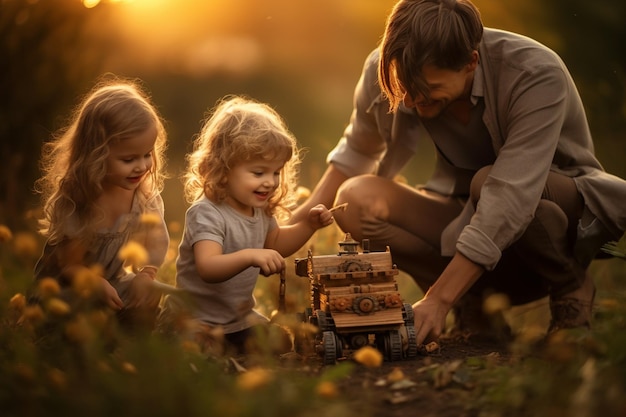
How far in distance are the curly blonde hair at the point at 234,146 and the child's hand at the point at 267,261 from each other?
392 millimetres

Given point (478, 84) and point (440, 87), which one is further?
point (478, 84)

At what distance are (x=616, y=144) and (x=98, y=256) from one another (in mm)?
3184

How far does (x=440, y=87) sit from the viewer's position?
3055 mm

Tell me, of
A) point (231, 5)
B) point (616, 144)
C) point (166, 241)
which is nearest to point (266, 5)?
point (231, 5)

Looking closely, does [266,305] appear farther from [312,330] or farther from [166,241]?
[312,330]

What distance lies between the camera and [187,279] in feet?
10.0

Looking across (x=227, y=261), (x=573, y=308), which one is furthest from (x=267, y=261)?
(x=573, y=308)

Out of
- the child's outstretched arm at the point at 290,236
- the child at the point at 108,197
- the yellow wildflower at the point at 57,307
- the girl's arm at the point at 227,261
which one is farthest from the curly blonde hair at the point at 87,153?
the yellow wildflower at the point at 57,307

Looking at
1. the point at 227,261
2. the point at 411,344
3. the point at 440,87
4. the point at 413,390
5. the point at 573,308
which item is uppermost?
the point at 440,87

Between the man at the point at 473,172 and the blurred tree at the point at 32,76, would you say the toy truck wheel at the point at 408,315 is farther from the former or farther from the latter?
the blurred tree at the point at 32,76

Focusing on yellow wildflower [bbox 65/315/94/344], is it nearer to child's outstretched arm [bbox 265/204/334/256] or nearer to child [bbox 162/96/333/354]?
child [bbox 162/96/333/354]

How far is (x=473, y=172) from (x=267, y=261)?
1361 mm

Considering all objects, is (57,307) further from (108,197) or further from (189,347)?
(108,197)

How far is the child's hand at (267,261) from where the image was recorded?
2.72 meters
